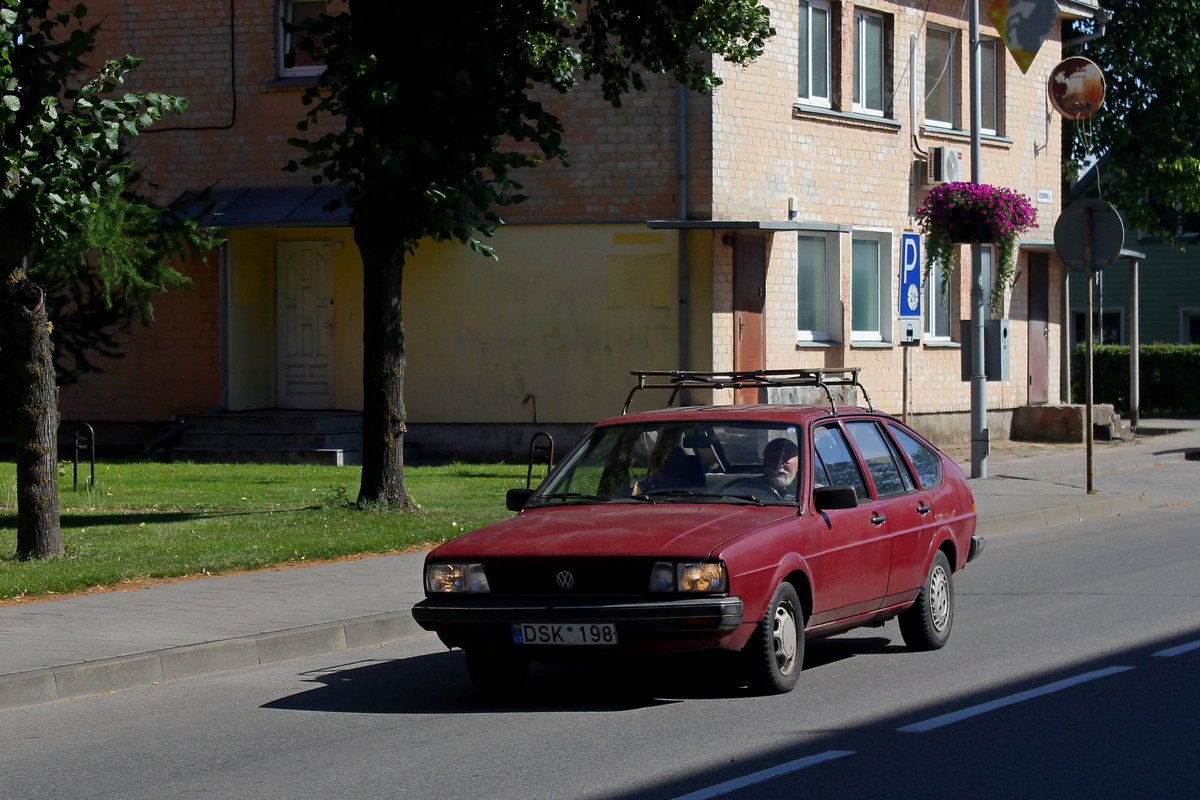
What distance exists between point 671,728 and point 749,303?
48.3ft

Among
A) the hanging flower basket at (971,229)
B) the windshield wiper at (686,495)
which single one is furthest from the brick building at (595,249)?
the windshield wiper at (686,495)

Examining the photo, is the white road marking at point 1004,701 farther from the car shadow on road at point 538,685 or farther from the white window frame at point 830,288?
the white window frame at point 830,288

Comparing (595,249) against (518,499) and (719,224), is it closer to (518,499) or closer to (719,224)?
(719,224)

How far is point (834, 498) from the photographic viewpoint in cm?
746

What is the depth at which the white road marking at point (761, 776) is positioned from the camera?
17.8 feet

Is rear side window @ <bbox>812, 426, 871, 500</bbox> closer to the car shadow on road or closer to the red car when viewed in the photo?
the red car

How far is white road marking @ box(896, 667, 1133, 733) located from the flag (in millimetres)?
13075

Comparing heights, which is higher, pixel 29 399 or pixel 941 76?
pixel 941 76

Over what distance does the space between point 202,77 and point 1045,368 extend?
15.2 m

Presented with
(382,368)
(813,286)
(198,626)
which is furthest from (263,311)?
(198,626)

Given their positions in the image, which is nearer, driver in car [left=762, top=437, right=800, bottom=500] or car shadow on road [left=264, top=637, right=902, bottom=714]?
car shadow on road [left=264, top=637, right=902, bottom=714]

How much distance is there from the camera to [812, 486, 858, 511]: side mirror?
7.46 m

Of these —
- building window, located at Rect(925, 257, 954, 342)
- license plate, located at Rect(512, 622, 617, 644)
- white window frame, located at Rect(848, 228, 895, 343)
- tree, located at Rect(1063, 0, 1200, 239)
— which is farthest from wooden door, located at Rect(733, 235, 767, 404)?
license plate, located at Rect(512, 622, 617, 644)

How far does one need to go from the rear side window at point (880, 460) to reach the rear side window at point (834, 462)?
0.37 ft
